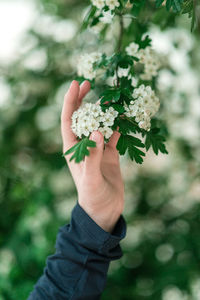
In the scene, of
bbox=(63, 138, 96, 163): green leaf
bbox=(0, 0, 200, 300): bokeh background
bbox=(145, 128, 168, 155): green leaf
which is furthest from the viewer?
bbox=(0, 0, 200, 300): bokeh background

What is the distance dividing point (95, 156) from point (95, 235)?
307mm

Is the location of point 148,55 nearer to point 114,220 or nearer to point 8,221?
point 114,220

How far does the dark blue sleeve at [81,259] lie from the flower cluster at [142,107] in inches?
14.6

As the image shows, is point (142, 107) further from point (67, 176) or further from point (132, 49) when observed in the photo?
point (67, 176)

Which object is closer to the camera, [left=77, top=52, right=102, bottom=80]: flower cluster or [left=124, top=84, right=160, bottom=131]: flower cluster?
[left=124, top=84, right=160, bottom=131]: flower cluster

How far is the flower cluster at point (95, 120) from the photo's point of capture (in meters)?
0.76

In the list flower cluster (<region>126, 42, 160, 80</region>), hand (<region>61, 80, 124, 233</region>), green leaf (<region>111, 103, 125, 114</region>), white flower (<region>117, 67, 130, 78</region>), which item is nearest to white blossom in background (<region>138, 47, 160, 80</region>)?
flower cluster (<region>126, 42, 160, 80</region>)

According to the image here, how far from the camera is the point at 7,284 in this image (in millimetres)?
2088

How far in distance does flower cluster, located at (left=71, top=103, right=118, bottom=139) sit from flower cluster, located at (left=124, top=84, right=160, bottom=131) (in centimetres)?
5

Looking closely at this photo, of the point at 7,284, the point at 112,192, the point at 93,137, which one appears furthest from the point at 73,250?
the point at 7,284

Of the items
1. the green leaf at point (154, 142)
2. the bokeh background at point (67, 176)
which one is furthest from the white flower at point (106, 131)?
the bokeh background at point (67, 176)

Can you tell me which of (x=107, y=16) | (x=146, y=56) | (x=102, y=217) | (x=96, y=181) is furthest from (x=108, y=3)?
(x=102, y=217)

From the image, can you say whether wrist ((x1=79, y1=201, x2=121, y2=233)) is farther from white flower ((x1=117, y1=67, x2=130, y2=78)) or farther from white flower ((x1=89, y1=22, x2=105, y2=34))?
white flower ((x1=89, y1=22, x2=105, y2=34))

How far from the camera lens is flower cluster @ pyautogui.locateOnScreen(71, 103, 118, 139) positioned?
76 cm
